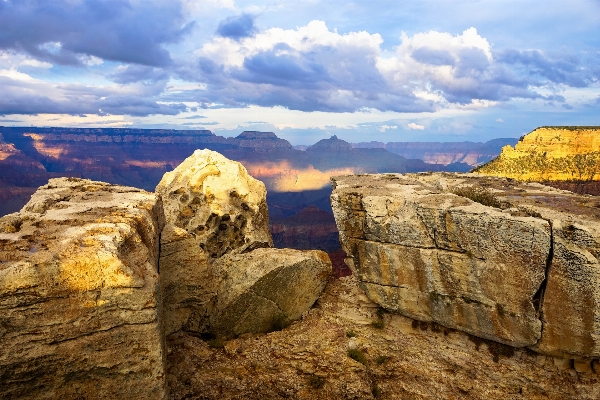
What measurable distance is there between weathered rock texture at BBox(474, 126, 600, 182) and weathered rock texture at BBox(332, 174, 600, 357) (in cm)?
5531

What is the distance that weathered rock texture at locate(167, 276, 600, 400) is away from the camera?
10375 millimetres

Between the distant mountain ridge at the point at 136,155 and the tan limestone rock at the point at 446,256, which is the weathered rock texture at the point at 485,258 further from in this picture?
the distant mountain ridge at the point at 136,155

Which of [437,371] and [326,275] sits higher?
[326,275]

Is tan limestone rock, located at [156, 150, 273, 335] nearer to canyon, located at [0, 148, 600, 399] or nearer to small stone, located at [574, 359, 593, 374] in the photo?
canyon, located at [0, 148, 600, 399]

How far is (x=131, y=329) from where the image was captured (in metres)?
7.25

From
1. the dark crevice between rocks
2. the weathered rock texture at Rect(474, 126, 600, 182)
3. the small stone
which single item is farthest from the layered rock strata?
the weathered rock texture at Rect(474, 126, 600, 182)

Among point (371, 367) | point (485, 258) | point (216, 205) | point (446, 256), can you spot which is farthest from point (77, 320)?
point (485, 258)

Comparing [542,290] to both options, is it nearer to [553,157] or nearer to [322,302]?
[322,302]

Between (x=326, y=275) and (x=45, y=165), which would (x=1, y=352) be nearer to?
(x=326, y=275)

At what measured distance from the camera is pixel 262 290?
13055mm

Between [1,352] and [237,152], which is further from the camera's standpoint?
[237,152]

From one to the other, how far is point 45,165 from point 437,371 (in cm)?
19242

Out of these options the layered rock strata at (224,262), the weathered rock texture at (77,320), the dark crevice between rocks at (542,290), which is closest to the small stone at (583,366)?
the dark crevice between rocks at (542,290)

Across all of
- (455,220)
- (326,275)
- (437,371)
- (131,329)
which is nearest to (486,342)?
(437,371)
